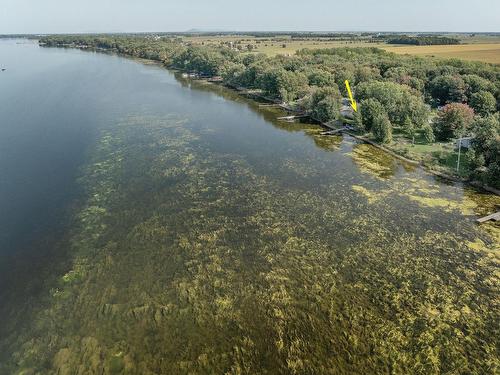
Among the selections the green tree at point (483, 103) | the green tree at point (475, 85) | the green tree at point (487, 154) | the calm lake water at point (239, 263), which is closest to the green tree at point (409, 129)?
the calm lake water at point (239, 263)

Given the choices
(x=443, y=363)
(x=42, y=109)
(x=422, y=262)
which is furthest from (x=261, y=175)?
(x=42, y=109)

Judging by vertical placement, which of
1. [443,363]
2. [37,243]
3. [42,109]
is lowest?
[443,363]

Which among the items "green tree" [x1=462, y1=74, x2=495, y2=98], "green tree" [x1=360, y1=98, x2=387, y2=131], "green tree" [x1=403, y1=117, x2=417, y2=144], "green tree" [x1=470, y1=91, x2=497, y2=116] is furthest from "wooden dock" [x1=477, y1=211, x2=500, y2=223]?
"green tree" [x1=462, y1=74, x2=495, y2=98]

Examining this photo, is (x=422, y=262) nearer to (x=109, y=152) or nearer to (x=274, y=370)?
(x=274, y=370)

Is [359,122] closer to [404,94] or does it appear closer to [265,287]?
[404,94]

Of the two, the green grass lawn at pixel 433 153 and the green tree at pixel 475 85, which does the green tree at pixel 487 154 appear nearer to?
the green grass lawn at pixel 433 153

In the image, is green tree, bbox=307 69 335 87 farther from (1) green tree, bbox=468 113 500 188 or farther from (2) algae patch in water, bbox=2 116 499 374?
(2) algae patch in water, bbox=2 116 499 374

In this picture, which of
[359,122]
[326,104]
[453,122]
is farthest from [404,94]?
[453,122]
